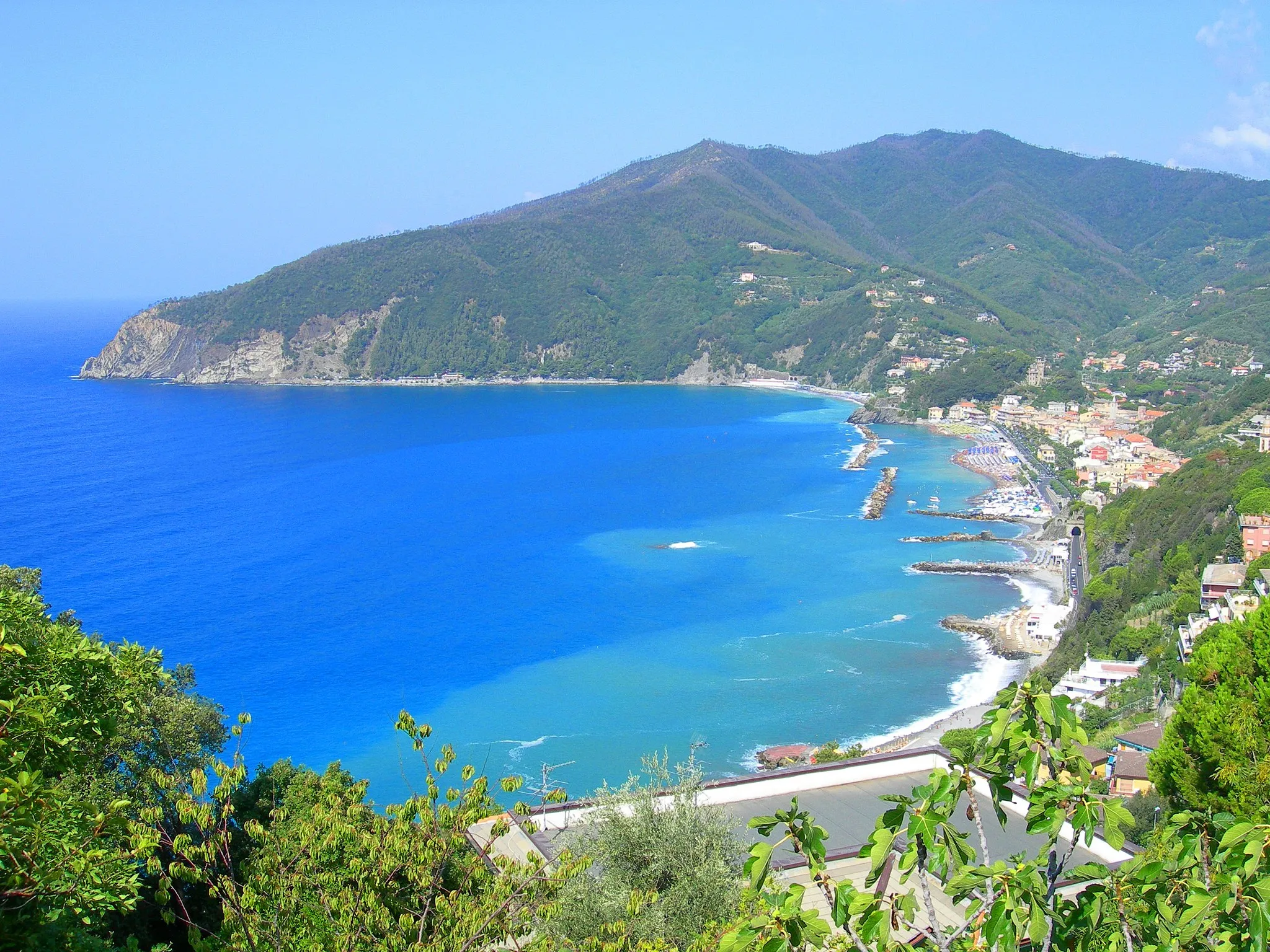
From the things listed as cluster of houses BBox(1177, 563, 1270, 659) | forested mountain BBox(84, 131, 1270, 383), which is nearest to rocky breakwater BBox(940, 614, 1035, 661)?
cluster of houses BBox(1177, 563, 1270, 659)

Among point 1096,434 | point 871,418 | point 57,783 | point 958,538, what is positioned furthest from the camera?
point 871,418

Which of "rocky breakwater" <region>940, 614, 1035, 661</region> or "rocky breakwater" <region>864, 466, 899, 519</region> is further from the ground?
"rocky breakwater" <region>864, 466, 899, 519</region>

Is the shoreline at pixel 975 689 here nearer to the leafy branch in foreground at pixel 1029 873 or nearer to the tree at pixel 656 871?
the tree at pixel 656 871

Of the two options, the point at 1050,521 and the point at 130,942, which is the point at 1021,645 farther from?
the point at 130,942

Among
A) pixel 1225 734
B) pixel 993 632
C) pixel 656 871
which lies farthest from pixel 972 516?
pixel 656 871

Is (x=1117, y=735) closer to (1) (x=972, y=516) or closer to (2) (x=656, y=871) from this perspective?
(2) (x=656, y=871)

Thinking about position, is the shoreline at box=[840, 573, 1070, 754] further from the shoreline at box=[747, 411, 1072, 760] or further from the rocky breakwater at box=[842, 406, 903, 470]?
the rocky breakwater at box=[842, 406, 903, 470]

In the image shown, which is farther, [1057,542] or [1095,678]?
[1057,542]

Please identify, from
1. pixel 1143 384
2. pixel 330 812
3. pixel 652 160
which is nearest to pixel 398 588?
pixel 330 812
